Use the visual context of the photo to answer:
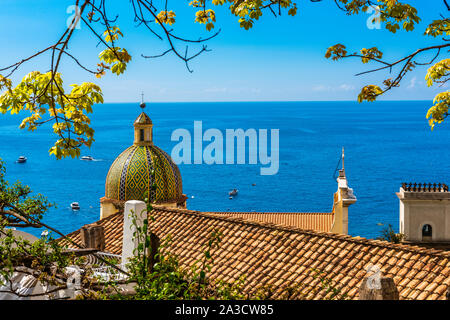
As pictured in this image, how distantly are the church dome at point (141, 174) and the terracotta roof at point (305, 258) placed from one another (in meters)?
4.89

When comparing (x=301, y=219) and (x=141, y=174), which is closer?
(x=141, y=174)

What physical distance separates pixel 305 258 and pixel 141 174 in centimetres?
883

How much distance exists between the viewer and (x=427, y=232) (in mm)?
25422

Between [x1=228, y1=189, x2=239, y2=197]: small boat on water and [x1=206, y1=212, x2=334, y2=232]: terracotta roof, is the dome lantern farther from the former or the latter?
[x1=228, y1=189, x2=239, y2=197]: small boat on water

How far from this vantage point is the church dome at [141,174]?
1797 centimetres

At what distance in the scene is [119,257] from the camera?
12.0m

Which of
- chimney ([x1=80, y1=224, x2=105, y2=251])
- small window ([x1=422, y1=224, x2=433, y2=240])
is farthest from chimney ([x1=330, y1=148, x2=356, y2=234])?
chimney ([x1=80, y1=224, x2=105, y2=251])

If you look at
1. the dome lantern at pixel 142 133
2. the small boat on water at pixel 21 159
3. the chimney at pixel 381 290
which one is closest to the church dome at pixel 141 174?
the dome lantern at pixel 142 133

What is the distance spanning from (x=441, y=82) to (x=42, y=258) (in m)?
4.69

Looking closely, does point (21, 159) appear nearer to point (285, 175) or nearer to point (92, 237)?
point (285, 175)

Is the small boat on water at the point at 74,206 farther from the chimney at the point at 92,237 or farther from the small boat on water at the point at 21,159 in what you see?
the chimney at the point at 92,237

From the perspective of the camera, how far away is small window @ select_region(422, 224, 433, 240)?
82.9 ft

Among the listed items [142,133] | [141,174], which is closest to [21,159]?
[142,133]
